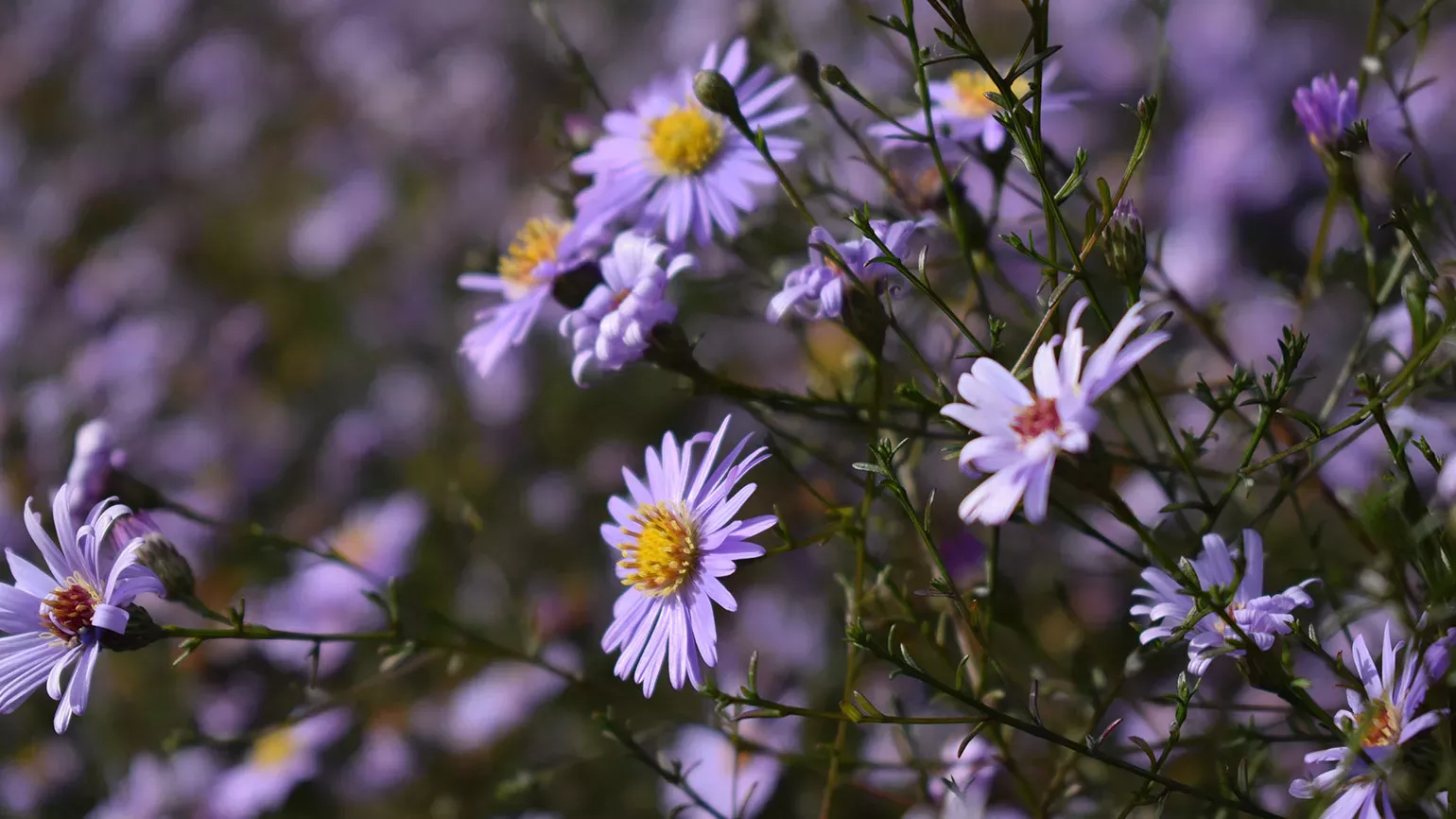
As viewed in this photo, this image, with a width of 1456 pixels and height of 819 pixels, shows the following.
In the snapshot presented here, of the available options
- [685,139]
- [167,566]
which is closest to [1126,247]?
[685,139]

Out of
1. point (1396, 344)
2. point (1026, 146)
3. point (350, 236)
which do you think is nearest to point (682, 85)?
point (1026, 146)

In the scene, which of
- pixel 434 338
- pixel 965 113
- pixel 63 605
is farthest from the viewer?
pixel 434 338

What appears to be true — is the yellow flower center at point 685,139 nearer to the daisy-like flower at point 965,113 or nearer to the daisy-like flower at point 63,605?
the daisy-like flower at point 965,113

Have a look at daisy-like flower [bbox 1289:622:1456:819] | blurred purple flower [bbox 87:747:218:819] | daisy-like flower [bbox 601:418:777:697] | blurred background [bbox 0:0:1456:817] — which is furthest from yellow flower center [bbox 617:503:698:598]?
blurred purple flower [bbox 87:747:218:819]

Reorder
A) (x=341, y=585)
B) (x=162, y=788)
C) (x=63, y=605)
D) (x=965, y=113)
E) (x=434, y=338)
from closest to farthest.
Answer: (x=63, y=605) < (x=965, y=113) < (x=162, y=788) < (x=341, y=585) < (x=434, y=338)

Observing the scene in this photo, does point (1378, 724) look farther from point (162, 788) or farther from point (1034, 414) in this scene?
point (162, 788)

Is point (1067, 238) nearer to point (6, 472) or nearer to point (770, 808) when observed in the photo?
point (770, 808)
